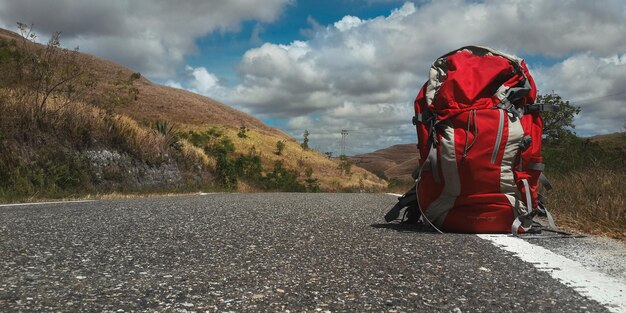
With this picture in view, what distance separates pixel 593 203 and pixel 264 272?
3526mm

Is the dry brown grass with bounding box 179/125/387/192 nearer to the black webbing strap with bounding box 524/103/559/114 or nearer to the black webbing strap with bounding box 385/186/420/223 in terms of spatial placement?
the black webbing strap with bounding box 385/186/420/223

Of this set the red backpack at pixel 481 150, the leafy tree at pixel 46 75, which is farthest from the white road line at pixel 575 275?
the leafy tree at pixel 46 75

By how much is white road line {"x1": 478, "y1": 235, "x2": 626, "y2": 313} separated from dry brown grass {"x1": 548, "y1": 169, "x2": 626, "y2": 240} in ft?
3.69

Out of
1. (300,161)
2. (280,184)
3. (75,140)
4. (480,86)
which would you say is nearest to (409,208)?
(480,86)

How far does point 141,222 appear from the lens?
4395 mm

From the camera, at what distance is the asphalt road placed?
6.28ft

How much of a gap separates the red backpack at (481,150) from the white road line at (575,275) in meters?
0.43

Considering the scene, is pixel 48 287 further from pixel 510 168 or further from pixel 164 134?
pixel 164 134

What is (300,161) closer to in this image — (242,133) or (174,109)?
(242,133)

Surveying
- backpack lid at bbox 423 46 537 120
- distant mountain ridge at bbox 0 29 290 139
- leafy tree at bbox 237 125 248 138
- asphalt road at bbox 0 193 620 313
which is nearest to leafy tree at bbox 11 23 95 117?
asphalt road at bbox 0 193 620 313

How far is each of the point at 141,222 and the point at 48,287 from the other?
2.30m

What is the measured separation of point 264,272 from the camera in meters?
2.44

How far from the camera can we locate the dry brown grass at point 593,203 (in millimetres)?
3879

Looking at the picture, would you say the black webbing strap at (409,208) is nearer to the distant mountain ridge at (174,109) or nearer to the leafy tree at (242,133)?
the distant mountain ridge at (174,109)
